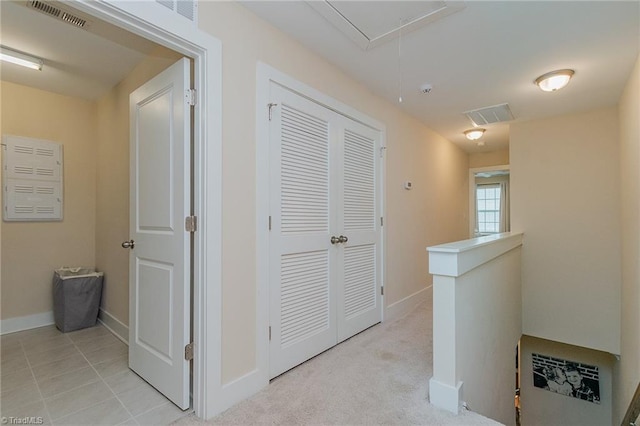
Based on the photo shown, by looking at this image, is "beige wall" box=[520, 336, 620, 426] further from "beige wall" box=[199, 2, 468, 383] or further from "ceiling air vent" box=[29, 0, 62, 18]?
"ceiling air vent" box=[29, 0, 62, 18]

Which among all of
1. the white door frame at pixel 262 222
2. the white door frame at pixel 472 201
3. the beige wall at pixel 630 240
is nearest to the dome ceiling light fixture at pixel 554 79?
the beige wall at pixel 630 240

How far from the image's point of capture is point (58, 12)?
75.8 inches

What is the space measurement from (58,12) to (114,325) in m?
2.60

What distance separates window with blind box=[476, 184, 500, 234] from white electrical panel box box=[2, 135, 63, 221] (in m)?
7.98

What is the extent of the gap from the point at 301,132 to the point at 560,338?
415 cm

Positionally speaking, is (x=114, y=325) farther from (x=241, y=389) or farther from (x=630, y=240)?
(x=630, y=240)

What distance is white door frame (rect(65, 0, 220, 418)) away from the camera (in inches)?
65.7

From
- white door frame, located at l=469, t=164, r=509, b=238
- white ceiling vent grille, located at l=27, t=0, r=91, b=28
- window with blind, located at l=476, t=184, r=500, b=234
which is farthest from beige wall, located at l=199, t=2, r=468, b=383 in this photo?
window with blind, located at l=476, t=184, r=500, b=234

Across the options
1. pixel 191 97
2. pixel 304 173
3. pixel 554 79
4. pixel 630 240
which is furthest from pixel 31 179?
pixel 630 240

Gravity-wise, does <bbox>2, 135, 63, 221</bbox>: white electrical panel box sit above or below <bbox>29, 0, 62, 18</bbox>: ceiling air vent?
below

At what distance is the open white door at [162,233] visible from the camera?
176cm

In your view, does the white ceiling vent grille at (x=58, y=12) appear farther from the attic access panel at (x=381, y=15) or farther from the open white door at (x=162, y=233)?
the attic access panel at (x=381, y=15)

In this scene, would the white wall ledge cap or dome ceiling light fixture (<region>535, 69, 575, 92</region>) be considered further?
dome ceiling light fixture (<region>535, 69, 575, 92</region>)

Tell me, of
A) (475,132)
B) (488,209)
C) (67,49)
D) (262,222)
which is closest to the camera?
(262,222)
